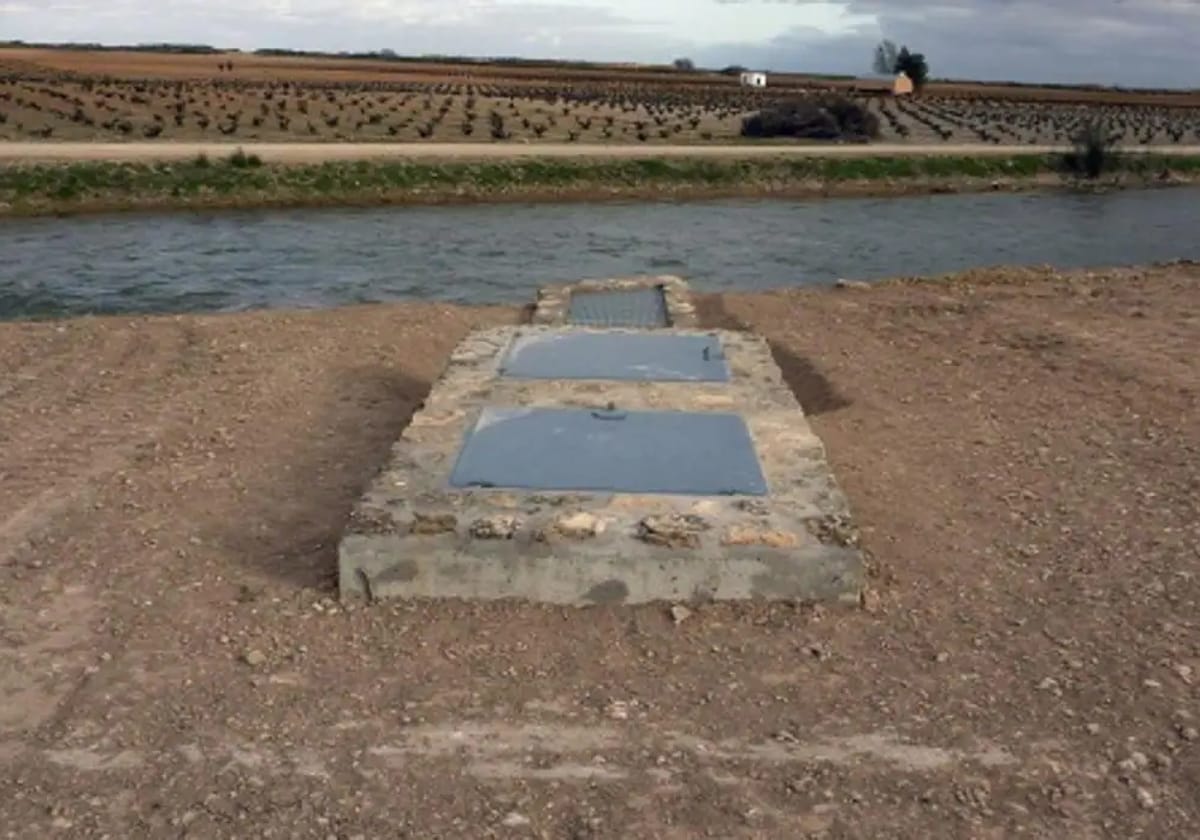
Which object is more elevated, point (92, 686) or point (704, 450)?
point (704, 450)

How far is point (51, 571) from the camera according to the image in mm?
5797

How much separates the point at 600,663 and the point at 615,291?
811 centimetres

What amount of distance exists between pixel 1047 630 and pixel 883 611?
64 centimetres

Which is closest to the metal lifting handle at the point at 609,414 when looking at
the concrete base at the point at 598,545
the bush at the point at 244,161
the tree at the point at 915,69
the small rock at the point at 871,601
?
the concrete base at the point at 598,545

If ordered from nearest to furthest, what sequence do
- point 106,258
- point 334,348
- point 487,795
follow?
point 487,795 → point 334,348 → point 106,258

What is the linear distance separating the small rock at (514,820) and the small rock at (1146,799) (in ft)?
6.25

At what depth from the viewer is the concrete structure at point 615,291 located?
431 inches

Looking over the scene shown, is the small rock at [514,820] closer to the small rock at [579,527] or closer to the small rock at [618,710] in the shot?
the small rock at [618,710]

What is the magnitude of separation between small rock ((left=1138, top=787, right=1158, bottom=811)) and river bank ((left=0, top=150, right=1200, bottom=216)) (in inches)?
908

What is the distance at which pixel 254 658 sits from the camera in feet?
16.4

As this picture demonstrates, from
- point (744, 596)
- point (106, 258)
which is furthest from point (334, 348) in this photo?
point (106, 258)

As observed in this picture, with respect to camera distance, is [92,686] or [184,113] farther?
[184,113]

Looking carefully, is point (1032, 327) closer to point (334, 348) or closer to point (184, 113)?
point (334, 348)

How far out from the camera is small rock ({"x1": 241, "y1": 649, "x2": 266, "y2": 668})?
16.3 feet
